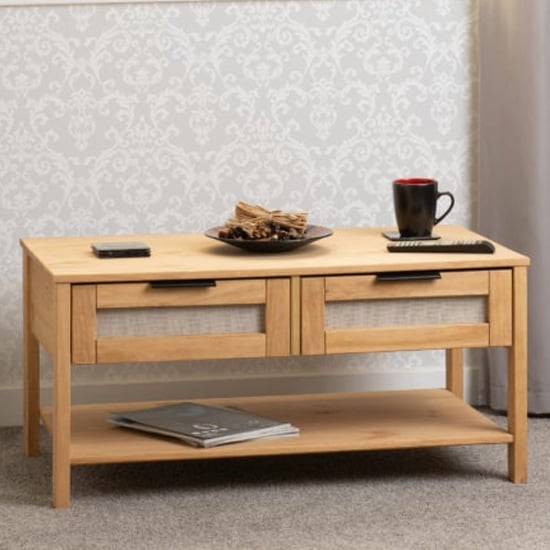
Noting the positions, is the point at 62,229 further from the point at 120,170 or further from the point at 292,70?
the point at 292,70

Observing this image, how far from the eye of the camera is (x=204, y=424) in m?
2.71

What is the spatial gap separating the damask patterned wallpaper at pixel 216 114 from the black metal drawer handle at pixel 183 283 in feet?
2.23

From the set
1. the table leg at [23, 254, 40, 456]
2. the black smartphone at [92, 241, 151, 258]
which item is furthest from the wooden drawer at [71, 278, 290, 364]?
the table leg at [23, 254, 40, 456]

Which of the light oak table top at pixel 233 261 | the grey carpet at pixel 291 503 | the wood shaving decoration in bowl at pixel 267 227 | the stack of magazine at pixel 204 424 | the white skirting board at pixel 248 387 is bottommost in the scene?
the grey carpet at pixel 291 503

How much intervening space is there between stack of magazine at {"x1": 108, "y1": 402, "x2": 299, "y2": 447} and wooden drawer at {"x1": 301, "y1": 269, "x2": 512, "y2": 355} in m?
0.19

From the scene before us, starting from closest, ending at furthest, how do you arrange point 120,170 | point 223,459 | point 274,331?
point 274,331 → point 223,459 → point 120,170

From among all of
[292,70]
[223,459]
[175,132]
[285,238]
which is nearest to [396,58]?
[292,70]

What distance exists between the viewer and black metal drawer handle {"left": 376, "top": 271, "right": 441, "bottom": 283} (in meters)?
2.60

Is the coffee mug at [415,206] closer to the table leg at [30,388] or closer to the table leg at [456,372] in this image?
the table leg at [456,372]

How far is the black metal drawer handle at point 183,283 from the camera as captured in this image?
2533 mm

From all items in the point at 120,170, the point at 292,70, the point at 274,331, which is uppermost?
the point at 292,70

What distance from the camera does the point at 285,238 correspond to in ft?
8.82

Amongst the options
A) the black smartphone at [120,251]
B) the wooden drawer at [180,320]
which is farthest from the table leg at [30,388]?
the wooden drawer at [180,320]

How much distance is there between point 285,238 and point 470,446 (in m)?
0.65
